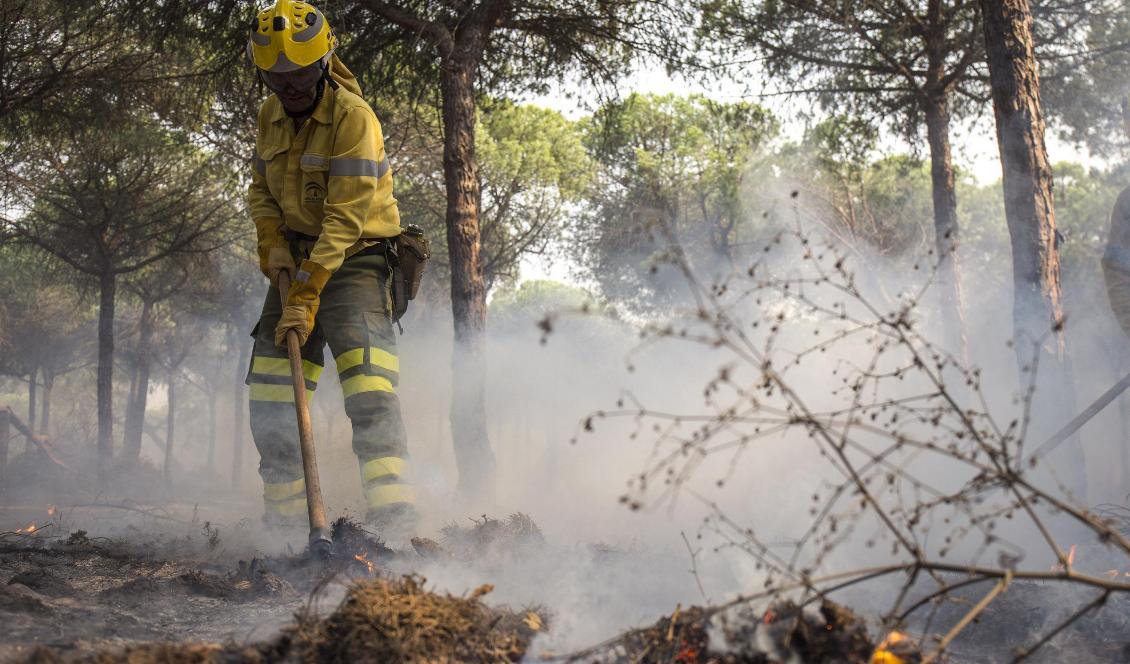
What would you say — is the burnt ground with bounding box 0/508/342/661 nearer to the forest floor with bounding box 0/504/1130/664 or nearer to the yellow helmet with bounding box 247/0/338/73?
the forest floor with bounding box 0/504/1130/664

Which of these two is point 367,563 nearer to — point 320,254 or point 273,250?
point 320,254

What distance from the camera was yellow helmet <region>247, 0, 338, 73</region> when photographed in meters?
4.03

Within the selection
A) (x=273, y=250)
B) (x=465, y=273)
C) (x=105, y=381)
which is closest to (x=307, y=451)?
(x=273, y=250)

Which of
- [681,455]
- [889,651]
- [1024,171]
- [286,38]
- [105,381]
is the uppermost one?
[286,38]

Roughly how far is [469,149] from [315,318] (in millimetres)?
3685

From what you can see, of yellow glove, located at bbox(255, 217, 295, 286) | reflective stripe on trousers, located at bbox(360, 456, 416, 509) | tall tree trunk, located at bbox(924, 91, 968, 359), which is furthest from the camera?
tall tree trunk, located at bbox(924, 91, 968, 359)

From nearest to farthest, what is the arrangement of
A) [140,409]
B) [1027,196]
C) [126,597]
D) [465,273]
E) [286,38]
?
[126,597]
[286,38]
[1027,196]
[465,273]
[140,409]

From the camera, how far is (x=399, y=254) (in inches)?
186

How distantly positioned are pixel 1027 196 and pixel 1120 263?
88 centimetres

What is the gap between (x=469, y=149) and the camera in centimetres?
783

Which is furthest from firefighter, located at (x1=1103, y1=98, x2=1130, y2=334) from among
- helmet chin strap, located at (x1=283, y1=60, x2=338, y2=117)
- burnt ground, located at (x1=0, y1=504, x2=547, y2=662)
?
helmet chin strap, located at (x1=283, y1=60, x2=338, y2=117)

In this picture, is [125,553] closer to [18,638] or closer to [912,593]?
[18,638]

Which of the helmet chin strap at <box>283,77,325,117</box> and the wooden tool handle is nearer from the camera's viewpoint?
the wooden tool handle

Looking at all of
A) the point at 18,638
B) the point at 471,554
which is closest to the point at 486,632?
the point at 18,638
